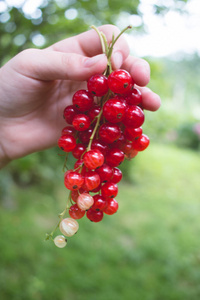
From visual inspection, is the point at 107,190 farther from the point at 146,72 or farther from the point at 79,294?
the point at 79,294

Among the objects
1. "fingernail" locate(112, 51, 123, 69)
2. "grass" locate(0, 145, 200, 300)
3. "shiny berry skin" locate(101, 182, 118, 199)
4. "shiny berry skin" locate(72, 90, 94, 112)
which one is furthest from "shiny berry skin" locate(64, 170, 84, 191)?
"grass" locate(0, 145, 200, 300)

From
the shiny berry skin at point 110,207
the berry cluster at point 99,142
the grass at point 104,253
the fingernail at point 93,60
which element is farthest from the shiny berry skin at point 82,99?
the grass at point 104,253

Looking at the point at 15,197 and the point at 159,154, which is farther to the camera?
the point at 159,154

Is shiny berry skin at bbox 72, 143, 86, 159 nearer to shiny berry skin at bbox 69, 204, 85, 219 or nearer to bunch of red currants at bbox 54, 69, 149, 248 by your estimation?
bunch of red currants at bbox 54, 69, 149, 248

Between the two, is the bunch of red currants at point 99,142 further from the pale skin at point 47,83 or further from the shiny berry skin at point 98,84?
the pale skin at point 47,83

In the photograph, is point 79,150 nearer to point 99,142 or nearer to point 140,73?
point 99,142

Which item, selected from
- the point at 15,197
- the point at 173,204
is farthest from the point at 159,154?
the point at 15,197

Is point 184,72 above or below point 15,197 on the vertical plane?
above

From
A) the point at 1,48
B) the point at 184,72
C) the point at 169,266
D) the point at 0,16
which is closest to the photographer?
the point at 0,16
